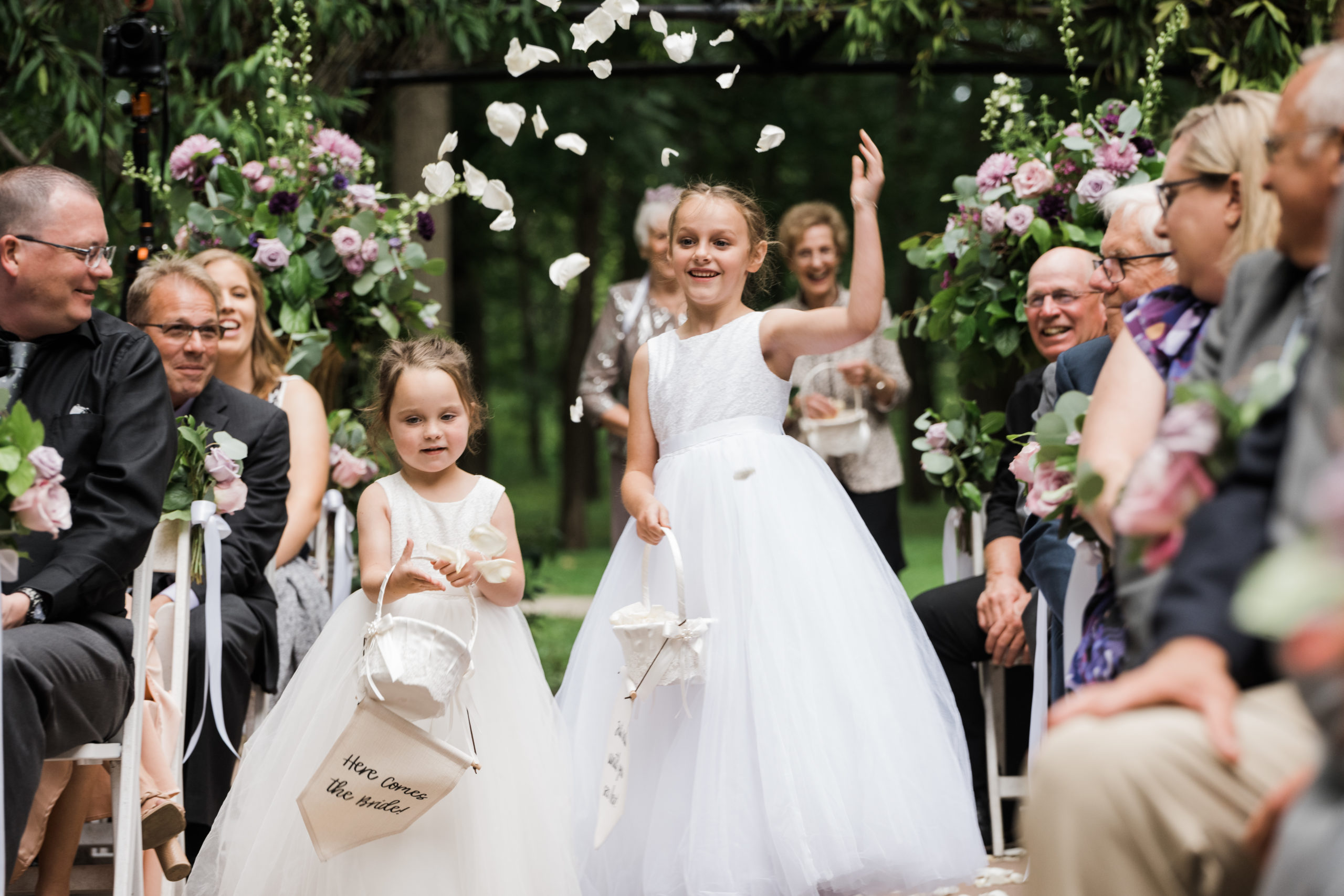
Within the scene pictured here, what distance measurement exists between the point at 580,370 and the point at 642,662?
9.62 meters

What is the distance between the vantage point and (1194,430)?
6.01 feet

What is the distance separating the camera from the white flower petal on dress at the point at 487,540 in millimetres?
2869

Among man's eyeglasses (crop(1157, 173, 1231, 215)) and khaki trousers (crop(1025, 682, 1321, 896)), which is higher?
man's eyeglasses (crop(1157, 173, 1231, 215))

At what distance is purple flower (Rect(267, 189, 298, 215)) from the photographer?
16.6ft

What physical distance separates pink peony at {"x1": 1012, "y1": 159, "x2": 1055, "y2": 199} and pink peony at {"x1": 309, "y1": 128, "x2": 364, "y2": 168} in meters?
2.55

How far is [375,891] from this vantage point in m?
2.97

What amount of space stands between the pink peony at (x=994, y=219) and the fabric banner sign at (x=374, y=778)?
8.68 feet

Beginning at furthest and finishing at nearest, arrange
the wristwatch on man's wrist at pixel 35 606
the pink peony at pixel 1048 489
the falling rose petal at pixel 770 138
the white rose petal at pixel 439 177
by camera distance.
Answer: the white rose petal at pixel 439 177
the falling rose petal at pixel 770 138
the wristwatch on man's wrist at pixel 35 606
the pink peony at pixel 1048 489

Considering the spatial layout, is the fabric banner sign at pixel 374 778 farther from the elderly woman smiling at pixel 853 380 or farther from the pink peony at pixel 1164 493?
the elderly woman smiling at pixel 853 380

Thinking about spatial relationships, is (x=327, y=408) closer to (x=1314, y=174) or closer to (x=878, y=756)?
(x=878, y=756)

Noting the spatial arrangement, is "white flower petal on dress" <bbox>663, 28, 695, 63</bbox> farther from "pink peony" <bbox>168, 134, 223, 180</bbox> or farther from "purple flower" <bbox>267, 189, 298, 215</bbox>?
"pink peony" <bbox>168, 134, 223, 180</bbox>

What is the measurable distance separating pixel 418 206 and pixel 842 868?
10.7 ft

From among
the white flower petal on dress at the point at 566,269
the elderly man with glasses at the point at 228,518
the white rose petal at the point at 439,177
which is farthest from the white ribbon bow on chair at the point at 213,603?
the white rose petal at the point at 439,177

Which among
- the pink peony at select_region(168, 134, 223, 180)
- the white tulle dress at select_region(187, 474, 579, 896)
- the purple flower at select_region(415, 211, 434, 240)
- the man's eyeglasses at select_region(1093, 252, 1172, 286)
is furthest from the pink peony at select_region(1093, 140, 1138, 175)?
the pink peony at select_region(168, 134, 223, 180)
